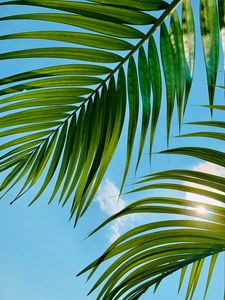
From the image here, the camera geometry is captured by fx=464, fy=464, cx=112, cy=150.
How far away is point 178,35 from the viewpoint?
0.96 m

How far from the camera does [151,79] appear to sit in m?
1.01

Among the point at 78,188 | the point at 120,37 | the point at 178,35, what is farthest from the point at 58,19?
the point at 78,188

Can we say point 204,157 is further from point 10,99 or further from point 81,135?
point 10,99

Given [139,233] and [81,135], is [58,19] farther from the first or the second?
[139,233]

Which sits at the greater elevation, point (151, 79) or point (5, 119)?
point (151, 79)

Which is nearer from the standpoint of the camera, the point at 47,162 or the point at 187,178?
the point at 187,178

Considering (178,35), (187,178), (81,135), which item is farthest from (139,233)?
(178,35)

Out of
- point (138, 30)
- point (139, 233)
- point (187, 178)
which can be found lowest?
point (139, 233)

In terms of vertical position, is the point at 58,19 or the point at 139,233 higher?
the point at 58,19

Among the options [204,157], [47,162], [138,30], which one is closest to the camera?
[204,157]

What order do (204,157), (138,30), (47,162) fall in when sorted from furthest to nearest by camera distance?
(47,162) → (138,30) → (204,157)

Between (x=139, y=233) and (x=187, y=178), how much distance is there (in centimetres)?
15

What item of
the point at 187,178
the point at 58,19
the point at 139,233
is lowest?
the point at 139,233

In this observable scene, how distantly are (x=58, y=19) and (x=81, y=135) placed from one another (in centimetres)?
28
